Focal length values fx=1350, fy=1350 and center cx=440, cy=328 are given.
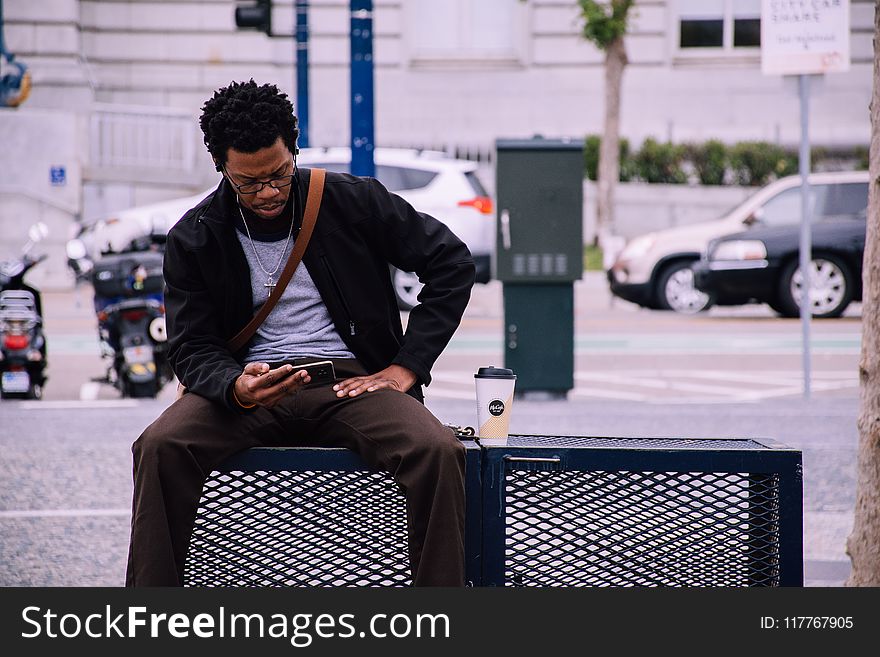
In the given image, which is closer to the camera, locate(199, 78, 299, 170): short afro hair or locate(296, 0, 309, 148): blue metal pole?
locate(199, 78, 299, 170): short afro hair

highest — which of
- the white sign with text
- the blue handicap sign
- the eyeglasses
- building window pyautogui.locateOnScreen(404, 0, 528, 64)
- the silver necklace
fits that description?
building window pyautogui.locateOnScreen(404, 0, 528, 64)

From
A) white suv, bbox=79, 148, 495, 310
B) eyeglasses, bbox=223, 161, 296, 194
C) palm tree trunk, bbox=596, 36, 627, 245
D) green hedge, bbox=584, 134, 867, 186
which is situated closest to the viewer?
eyeglasses, bbox=223, 161, 296, 194

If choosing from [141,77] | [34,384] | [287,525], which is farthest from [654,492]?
[141,77]

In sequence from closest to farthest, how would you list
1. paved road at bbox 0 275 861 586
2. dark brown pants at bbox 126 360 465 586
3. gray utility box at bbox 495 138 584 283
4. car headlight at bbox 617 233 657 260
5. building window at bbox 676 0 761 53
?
dark brown pants at bbox 126 360 465 586 < paved road at bbox 0 275 861 586 < gray utility box at bbox 495 138 584 283 < car headlight at bbox 617 233 657 260 < building window at bbox 676 0 761 53

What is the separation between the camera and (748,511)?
3096mm

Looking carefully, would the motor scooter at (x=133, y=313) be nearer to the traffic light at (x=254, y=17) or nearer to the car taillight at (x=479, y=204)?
the traffic light at (x=254, y=17)

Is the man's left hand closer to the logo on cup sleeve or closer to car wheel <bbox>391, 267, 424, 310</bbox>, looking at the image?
→ the logo on cup sleeve

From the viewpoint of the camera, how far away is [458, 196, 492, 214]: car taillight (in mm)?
15930

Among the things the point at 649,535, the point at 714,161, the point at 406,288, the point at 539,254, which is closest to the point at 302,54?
the point at 406,288

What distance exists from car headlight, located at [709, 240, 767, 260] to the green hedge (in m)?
9.96

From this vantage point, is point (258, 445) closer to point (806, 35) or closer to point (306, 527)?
point (306, 527)

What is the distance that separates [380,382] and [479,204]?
12.8 meters

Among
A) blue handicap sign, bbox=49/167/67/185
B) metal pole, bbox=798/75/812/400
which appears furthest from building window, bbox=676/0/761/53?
metal pole, bbox=798/75/812/400

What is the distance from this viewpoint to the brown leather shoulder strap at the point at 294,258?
334cm
